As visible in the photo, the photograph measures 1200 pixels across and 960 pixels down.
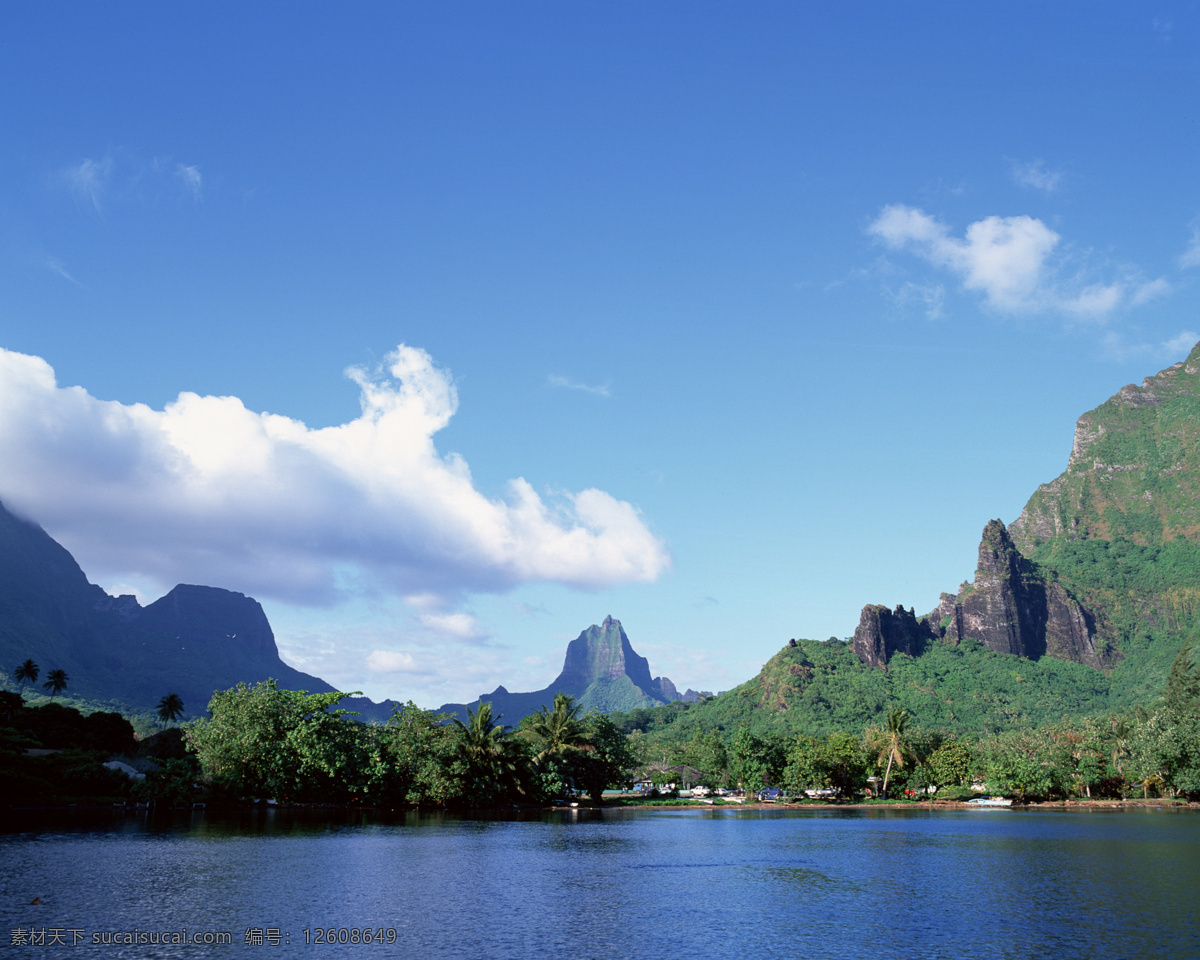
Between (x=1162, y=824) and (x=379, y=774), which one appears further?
(x=379, y=774)

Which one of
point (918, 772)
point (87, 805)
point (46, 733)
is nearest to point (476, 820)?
point (87, 805)

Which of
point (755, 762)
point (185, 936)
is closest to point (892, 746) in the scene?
point (755, 762)

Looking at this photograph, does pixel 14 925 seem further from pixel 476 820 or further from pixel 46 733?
pixel 46 733

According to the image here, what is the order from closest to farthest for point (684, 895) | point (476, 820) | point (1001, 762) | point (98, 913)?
point (98, 913) → point (684, 895) → point (476, 820) → point (1001, 762)

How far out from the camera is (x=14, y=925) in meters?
25.4

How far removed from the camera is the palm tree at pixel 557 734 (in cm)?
9144

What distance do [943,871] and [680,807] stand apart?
208 feet

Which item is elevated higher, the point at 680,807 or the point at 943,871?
the point at 943,871

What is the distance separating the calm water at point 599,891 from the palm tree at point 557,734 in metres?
31.3

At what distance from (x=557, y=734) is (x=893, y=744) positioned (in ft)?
160

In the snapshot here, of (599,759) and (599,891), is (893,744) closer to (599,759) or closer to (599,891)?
(599,759)

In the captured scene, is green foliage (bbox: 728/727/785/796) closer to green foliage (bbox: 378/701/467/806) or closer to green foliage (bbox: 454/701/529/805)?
green foliage (bbox: 454/701/529/805)

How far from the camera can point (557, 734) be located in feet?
302

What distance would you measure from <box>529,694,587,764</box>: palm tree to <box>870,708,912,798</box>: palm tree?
148 ft
